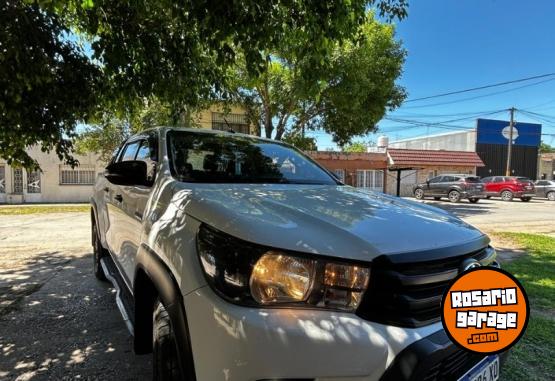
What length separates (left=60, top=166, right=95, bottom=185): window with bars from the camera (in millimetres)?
24422

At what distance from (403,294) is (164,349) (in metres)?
1.18

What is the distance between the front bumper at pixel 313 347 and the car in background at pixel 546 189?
1236 inches

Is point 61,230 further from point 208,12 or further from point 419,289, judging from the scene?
point 419,289

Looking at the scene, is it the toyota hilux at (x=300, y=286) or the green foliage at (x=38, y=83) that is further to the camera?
the green foliage at (x=38, y=83)

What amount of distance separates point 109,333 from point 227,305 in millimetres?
2606

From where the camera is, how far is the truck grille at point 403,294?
157 centimetres

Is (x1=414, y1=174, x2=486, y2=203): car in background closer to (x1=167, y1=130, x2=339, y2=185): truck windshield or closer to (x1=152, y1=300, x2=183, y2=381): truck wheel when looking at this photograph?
(x1=167, y1=130, x2=339, y2=185): truck windshield

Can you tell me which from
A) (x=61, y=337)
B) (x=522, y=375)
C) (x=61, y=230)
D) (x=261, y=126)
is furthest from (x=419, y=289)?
(x=261, y=126)

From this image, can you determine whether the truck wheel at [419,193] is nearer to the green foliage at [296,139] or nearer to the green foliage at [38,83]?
the green foliage at [296,139]

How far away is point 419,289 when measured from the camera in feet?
5.39

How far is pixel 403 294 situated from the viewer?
5.23 ft

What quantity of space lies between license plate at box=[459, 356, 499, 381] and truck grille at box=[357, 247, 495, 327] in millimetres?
323

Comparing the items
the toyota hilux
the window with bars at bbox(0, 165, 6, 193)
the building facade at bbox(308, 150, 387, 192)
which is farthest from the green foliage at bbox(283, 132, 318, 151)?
the window with bars at bbox(0, 165, 6, 193)

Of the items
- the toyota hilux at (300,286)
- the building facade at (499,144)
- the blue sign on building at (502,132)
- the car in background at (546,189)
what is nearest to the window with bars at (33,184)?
the toyota hilux at (300,286)
